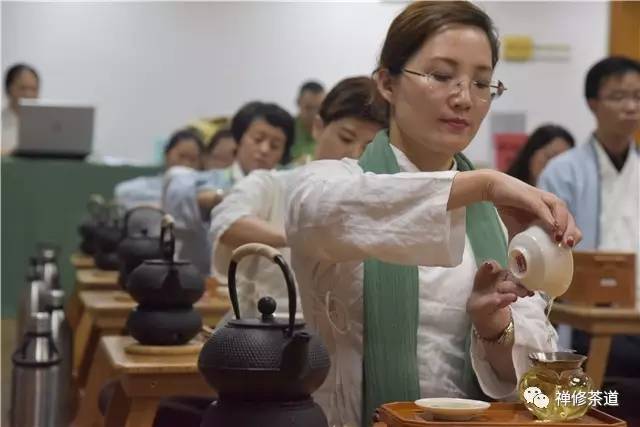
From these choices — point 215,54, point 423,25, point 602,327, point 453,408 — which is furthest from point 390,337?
point 215,54

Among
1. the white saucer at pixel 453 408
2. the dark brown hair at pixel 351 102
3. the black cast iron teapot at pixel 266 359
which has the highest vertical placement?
the dark brown hair at pixel 351 102

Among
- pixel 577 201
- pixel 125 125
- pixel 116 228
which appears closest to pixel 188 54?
pixel 125 125

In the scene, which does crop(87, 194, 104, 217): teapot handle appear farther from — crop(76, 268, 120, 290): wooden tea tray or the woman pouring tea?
the woman pouring tea

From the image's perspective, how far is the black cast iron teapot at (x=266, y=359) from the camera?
140 centimetres

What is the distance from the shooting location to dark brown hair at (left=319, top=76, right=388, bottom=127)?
7.98 ft

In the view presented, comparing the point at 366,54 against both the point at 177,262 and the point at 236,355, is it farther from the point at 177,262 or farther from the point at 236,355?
the point at 236,355

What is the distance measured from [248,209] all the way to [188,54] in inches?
228

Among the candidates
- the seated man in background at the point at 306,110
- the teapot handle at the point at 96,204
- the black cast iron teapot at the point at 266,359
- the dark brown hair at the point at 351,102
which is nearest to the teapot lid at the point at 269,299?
the black cast iron teapot at the point at 266,359

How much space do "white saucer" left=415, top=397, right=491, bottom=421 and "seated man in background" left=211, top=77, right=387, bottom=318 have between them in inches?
30.1

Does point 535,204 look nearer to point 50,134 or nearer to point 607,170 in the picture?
point 607,170

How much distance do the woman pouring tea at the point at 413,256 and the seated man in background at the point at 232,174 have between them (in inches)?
70.9

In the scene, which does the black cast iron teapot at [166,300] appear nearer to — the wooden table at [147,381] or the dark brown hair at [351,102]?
the wooden table at [147,381]

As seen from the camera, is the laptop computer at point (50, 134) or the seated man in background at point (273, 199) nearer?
the seated man in background at point (273, 199)

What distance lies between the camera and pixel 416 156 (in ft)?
5.78
